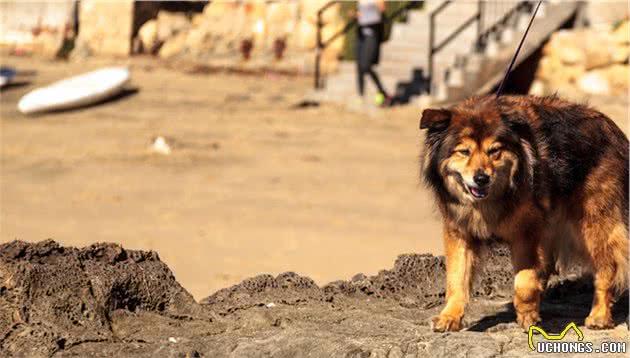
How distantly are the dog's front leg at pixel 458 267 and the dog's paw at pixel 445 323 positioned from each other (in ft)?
0.20

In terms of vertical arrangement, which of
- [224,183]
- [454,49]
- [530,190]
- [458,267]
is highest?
[530,190]

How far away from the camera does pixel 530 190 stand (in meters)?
6.72

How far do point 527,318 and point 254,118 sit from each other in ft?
42.0

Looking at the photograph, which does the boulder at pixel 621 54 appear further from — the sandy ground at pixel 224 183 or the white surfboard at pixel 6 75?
the white surfboard at pixel 6 75

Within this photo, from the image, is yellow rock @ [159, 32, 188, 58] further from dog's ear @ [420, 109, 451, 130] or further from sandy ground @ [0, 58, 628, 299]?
dog's ear @ [420, 109, 451, 130]

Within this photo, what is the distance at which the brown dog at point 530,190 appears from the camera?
21.7ft

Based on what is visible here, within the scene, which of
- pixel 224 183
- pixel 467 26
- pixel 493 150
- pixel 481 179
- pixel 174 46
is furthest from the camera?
pixel 174 46

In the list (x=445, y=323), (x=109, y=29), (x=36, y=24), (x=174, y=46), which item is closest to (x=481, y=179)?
(x=445, y=323)

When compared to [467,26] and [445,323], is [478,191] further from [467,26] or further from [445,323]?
[467,26]

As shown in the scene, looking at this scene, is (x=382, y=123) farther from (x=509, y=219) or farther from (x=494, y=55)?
(x=509, y=219)

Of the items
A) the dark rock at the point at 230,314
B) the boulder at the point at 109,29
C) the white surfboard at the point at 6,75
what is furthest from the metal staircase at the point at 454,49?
the dark rock at the point at 230,314

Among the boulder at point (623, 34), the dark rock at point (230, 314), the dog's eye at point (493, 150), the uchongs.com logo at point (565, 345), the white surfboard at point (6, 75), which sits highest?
the boulder at point (623, 34)

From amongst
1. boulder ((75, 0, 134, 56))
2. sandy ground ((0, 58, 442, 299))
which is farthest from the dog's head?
boulder ((75, 0, 134, 56))

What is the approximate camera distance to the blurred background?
44.2 ft
